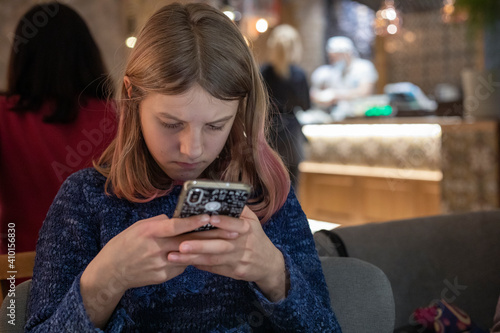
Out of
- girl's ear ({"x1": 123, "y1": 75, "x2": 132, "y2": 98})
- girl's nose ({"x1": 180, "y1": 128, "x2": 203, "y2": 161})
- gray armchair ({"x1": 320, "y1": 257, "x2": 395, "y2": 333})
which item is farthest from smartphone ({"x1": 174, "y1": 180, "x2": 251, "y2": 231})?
gray armchair ({"x1": 320, "y1": 257, "x2": 395, "y2": 333})

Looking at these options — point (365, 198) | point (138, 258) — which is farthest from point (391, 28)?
point (138, 258)

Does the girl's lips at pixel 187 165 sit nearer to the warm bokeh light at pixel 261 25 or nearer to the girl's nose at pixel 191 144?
the girl's nose at pixel 191 144

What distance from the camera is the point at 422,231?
1.84 meters

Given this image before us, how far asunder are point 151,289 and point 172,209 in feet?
0.55

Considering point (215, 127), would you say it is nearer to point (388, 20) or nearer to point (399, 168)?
point (399, 168)

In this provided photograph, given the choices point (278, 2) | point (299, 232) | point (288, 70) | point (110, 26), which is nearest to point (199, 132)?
point (299, 232)

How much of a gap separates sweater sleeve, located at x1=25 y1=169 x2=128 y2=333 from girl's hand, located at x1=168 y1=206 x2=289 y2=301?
22cm

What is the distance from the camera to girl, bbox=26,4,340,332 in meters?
0.90

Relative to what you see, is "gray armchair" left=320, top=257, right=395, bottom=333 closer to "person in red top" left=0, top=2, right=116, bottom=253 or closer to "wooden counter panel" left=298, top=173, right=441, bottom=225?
"person in red top" left=0, top=2, right=116, bottom=253

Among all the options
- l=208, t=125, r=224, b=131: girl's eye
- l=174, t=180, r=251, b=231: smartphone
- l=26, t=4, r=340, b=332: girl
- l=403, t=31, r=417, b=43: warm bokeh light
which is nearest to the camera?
l=174, t=180, r=251, b=231: smartphone

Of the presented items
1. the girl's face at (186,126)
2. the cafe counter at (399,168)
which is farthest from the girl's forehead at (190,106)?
the cafe counter at (399,168)

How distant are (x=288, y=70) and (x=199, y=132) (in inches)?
119

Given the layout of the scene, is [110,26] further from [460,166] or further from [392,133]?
[460,166]

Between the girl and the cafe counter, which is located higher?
the girl
